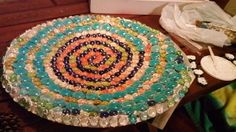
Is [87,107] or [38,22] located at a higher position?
[38,22]

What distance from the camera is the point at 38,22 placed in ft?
2.90

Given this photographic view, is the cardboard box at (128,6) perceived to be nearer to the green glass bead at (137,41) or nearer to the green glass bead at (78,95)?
the green glass bead at (137,41)

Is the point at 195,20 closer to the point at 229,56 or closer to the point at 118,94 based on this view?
the point at 229,56

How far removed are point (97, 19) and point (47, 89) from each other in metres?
0.31

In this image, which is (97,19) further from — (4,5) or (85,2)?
(4,5)

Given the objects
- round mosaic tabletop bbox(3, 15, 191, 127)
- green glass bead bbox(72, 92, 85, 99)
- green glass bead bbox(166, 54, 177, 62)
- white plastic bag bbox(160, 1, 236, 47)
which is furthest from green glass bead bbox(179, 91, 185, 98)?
white plastic bag bbox(160, 1, 236, 47)

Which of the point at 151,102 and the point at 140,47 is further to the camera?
the point at 140,47

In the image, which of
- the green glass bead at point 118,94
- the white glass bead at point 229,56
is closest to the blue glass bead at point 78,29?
the green glass bead at point 118,94

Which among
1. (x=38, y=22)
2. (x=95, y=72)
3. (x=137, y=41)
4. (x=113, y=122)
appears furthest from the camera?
(x=38, y=22)

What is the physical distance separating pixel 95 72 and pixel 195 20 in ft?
1.56

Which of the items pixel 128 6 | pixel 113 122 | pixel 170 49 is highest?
pixel 128 6

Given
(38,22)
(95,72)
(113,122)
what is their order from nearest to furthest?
1. (113,122)
2. (95,72)
3. (38,22)

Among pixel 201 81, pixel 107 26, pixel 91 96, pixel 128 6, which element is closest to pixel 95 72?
pixel 91 96

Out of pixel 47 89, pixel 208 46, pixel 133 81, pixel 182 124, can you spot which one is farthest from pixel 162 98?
pixel 182 124
